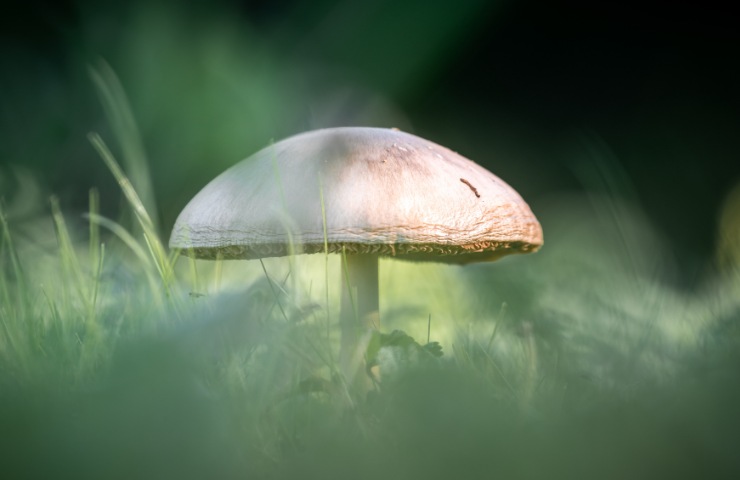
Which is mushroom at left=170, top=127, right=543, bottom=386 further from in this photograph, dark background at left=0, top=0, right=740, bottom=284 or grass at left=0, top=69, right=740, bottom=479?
dark background at left=0, top=0, right=740, bottom=284

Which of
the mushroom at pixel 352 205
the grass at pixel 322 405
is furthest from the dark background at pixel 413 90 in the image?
the grass at pixel 322 405

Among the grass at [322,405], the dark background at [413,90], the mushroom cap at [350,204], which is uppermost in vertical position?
the dark background at [413,90]

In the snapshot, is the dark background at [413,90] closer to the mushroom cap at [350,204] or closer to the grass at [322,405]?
the mushroom cap at [350,204]

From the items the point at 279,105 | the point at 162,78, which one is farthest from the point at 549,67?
the point at 162,78

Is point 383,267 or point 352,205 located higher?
point 352,205

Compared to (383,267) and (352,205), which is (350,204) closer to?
(352,205)

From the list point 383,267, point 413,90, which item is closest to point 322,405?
point 383,267

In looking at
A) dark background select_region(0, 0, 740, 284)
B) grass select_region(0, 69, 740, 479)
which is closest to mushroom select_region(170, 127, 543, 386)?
grass select_region(0, 69, 740, 479)
